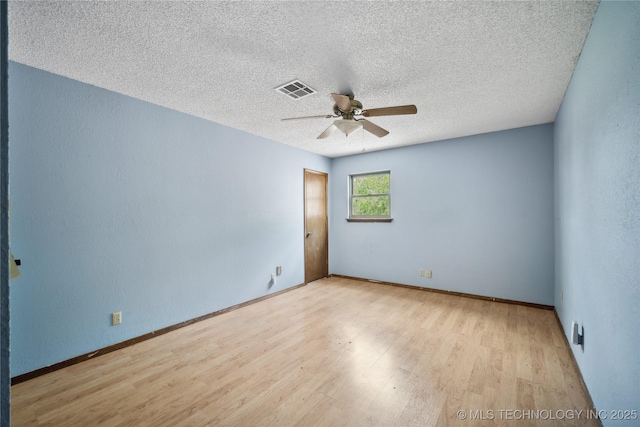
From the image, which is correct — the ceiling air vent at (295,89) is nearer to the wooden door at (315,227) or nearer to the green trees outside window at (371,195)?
the wooden door at (315,227)

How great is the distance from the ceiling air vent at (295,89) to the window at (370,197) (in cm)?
282

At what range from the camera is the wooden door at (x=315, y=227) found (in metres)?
5.11

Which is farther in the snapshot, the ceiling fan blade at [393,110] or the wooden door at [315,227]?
the wooden door at [315,227]

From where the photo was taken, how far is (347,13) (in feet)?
5.37

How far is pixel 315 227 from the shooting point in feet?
17.6

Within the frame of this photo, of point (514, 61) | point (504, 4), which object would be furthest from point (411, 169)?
point (504, 4)

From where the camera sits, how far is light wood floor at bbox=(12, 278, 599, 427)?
1.75 metres

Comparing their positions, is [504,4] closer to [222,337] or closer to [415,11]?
[415,11]

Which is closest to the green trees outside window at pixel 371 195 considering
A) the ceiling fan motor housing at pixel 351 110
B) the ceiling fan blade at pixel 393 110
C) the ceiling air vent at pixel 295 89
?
the ceiling fan motor housing at pixel 351 110

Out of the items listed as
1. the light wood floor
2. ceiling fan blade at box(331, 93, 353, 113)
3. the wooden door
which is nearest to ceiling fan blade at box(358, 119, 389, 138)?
ceiling fan blade at box(331, 93, 353, 113)

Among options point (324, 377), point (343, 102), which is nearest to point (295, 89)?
point (343, 102)

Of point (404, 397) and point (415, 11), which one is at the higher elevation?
point (415, 11)

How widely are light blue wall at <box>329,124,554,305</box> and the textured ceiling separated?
0.99m

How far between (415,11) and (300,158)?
3.47 metres
